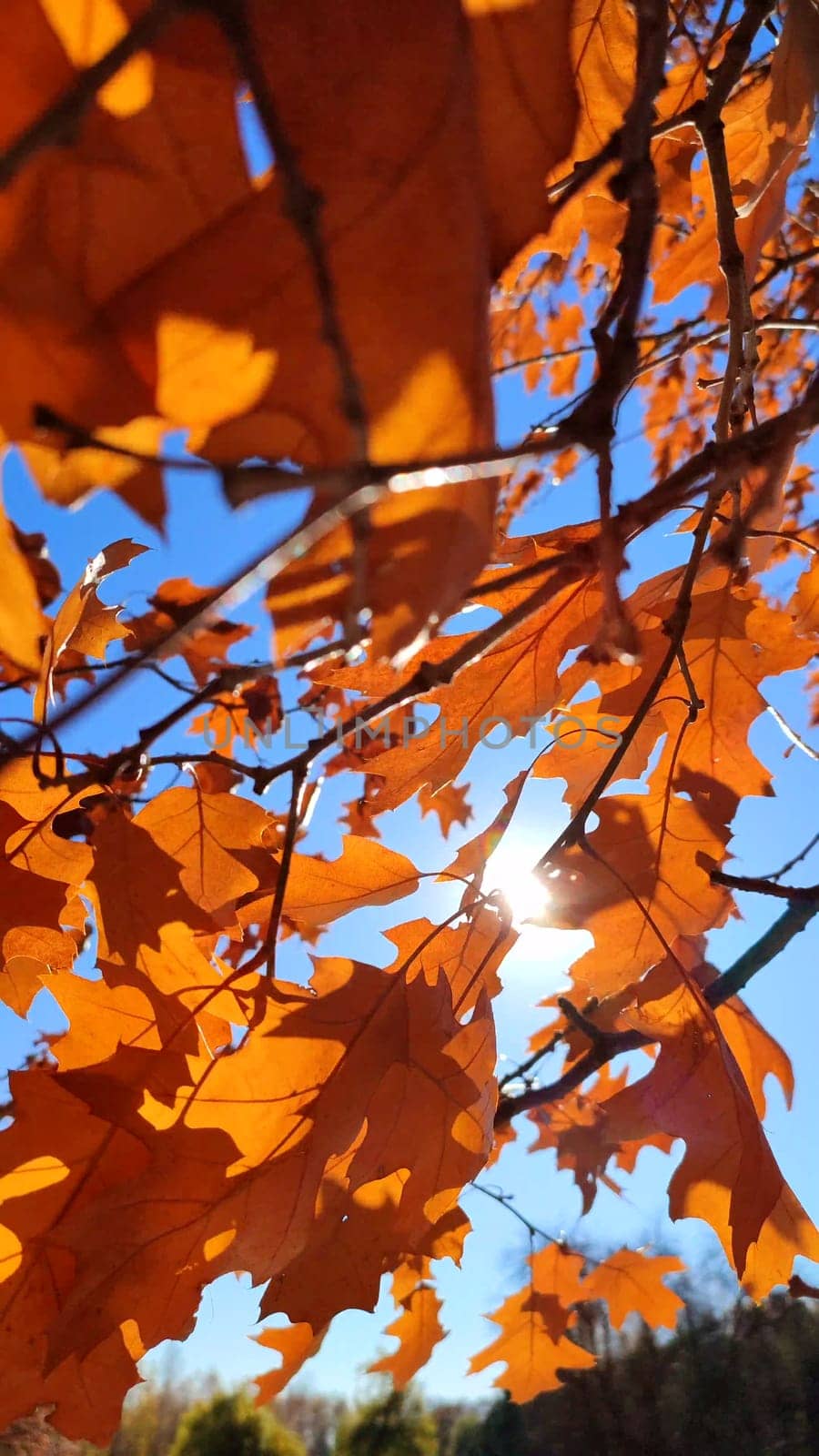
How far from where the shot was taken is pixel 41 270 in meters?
0.27

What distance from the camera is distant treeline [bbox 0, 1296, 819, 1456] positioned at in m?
5.14

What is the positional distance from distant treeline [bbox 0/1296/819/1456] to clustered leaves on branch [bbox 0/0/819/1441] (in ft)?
15.7

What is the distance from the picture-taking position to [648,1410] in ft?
18.4

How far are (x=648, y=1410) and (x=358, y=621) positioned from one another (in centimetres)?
713

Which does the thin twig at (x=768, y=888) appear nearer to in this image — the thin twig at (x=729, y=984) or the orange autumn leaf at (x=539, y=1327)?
the thin twig at (x=729, y=984)

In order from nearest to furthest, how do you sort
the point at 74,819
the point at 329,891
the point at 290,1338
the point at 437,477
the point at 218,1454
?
the point at 437,477 < the point at 329,891 < the point at 74,819 < the point at 290,1338 < the point at 218,1454

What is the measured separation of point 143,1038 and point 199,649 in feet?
3.88

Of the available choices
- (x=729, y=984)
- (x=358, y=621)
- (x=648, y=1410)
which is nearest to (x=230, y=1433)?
(x=648, y=1410)

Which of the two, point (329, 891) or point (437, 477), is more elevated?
point (329, 891)

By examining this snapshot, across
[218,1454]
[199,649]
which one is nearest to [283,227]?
[199,649]

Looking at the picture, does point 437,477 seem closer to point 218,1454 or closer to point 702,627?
point 702,627

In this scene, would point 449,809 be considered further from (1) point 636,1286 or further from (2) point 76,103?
(2) point 76,103

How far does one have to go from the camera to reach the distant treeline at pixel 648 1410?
5141 millimetres

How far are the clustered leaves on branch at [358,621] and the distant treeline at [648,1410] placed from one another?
4789mm
